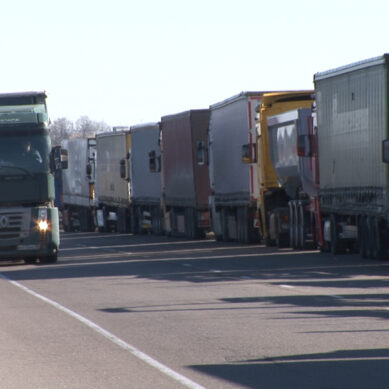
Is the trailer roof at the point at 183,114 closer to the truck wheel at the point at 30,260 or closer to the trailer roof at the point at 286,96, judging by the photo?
the trailer roof at the point at 286,96

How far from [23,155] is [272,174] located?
8.92 m

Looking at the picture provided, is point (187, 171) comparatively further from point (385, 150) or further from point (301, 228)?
point (385, 150)

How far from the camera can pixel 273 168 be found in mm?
35719

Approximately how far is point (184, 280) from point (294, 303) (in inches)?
227

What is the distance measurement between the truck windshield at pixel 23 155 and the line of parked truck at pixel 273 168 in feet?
21.4

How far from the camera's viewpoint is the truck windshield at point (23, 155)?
29.2 m

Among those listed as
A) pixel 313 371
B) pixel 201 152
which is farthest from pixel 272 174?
pixel 313 371

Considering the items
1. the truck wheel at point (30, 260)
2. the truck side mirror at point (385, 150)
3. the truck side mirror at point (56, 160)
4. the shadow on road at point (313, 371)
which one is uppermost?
the truck side mirror at point (56, 160)

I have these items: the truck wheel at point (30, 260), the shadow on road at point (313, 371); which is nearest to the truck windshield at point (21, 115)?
the truck wheel at point (30, 260)

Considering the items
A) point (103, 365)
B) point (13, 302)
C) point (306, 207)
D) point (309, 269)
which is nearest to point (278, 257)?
point (306, 207)

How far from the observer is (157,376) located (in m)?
10.9

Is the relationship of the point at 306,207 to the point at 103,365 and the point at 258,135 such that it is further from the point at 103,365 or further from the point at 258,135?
the point at 103,365

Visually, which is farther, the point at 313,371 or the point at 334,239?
the point at 334,239

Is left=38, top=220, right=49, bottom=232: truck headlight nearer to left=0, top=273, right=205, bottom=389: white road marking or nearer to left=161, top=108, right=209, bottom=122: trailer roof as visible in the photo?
left=0, top=273, right=205, bottom=389: white road marking
